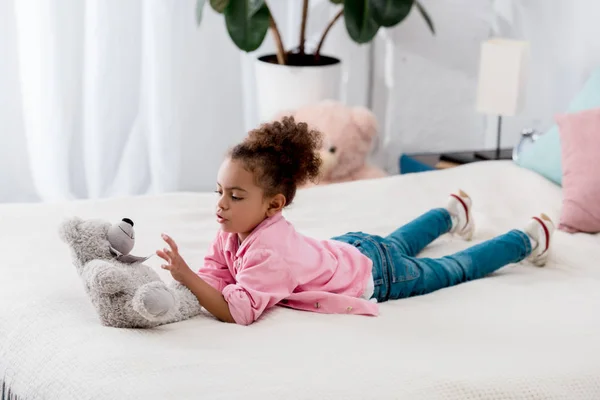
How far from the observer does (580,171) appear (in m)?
2.45

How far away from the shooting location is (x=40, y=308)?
166 centimetres

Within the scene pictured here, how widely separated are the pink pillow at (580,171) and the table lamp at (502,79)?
0.57 m

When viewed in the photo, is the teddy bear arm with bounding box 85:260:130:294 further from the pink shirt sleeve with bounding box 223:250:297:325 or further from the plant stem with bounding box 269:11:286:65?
the plant stem with bounding box 269:11:286:65

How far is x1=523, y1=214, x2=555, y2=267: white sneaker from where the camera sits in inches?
84.7

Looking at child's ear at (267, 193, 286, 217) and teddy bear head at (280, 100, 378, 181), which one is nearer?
child's ear at (267, 193, 286, 217)

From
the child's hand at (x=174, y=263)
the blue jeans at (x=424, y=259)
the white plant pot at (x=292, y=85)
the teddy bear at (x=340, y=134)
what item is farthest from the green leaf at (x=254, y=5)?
the child's hand at (x=174, y=263)

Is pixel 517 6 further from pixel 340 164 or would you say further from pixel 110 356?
pixel 110 356

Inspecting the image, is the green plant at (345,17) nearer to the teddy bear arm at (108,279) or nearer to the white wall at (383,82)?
the white wall at (383,82)

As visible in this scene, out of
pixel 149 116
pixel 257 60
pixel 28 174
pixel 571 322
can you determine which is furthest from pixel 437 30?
pixel 571 322

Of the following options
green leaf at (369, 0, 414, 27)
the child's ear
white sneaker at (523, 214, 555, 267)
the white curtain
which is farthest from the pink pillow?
the white curtain

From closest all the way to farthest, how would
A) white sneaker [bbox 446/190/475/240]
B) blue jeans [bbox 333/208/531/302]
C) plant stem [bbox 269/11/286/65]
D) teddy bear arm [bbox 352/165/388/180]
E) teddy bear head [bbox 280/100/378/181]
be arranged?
1. blue jeans [bbox 333/208/531/302]
2. white sneaker [bbox 446/190/475/240]
3. teddy bear head [bbox 280/100/378/181]
4. teddy bear arm [bbox 352/165/388/180]
5. plant stem [bbox 269/11/286/65]

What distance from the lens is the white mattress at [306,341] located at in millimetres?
1413

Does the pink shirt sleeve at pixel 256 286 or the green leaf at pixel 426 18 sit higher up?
the green leaf at pixel 426 18

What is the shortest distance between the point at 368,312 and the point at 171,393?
50cm
